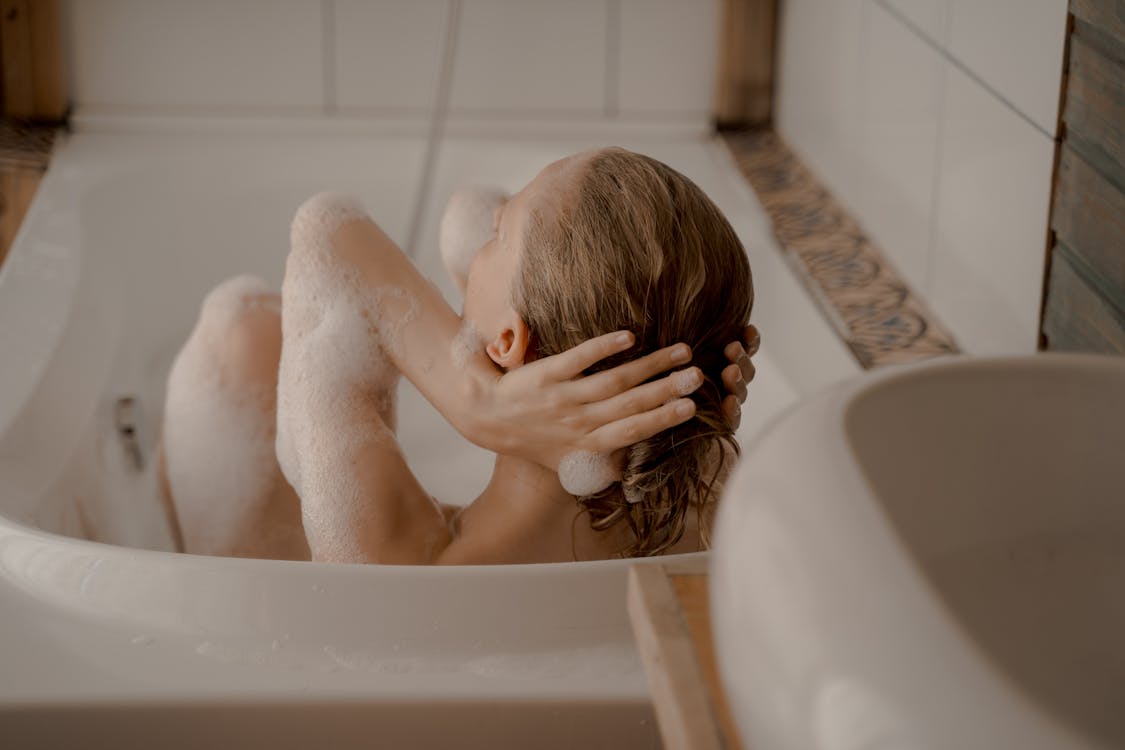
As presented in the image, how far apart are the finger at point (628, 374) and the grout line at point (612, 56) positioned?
5.08 ft

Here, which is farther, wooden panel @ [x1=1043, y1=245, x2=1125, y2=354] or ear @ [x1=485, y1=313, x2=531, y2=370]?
wooden panel @ [x1=1043, y1=245, x2=1125, y2=354]

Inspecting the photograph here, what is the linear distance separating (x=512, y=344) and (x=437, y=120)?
1420mm

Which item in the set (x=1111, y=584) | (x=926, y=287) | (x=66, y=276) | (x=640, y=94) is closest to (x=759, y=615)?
(x=1111, y=584)

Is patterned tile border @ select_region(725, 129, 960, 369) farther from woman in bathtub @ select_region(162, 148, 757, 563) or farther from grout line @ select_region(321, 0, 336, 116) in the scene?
grout line @ select_region(321, 0, 336, 116)

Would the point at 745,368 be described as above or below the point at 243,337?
above

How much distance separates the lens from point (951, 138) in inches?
64.0

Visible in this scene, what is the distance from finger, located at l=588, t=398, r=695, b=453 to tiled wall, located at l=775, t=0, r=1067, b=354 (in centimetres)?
55

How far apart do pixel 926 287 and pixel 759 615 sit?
1281mm

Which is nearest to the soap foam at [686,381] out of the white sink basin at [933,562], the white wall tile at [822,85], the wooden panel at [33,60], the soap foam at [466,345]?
the soap foam at [466,345]

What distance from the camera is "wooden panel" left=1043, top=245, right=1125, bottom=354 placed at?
3.87ft

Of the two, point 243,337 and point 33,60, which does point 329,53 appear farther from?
point 243,337

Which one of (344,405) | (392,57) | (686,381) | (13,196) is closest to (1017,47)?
(686,381)

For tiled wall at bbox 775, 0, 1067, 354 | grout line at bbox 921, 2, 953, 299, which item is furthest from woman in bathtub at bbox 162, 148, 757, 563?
grout line at bbox 921, 2, 953, 299

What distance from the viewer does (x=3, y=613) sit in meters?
1.04
